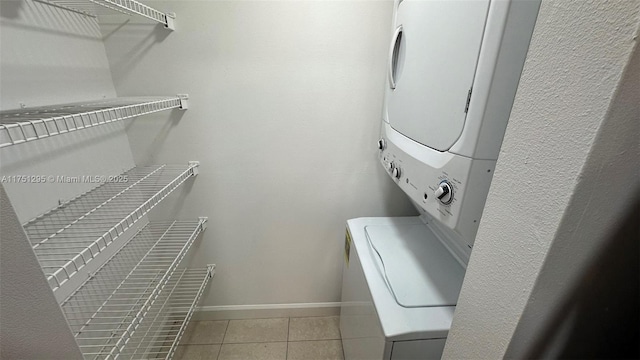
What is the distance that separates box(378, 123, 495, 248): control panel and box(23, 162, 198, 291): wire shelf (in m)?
0.96

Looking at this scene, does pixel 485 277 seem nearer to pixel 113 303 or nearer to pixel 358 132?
pixel 358 132

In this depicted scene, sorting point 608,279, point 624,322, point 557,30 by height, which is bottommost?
point 624,322

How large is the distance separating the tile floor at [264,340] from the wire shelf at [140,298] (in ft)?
0.55

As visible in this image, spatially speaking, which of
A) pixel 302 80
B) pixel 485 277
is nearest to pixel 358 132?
pixel 302 80

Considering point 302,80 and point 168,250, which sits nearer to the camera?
point 302,80

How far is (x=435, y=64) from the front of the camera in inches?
31.1

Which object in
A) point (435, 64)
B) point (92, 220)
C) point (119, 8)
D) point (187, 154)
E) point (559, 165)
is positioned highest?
point (119, 8)

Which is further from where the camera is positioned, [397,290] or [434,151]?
[397,290]

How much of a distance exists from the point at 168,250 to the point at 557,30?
1.72 metres

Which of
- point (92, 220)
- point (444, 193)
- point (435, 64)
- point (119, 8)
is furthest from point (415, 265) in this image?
point (119, 8)

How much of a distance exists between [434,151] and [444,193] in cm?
14

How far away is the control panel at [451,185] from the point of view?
70cm

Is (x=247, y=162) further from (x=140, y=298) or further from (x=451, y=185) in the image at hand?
(x=451, y=185)

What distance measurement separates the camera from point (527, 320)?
1.55 feet
